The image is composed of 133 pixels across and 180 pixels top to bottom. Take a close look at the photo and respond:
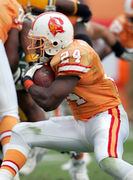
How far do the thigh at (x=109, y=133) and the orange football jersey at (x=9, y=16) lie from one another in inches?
42.3

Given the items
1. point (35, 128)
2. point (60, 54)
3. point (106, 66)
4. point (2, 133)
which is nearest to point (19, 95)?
point (2, 133)

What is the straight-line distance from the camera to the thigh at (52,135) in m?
3.25

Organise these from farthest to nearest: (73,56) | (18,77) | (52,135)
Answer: (18,77)
(52,135)
(73,56)

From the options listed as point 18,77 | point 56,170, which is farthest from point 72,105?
point 56,170

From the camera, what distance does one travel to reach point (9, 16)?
379cm

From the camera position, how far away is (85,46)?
3.12 m

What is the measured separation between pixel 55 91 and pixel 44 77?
191mm

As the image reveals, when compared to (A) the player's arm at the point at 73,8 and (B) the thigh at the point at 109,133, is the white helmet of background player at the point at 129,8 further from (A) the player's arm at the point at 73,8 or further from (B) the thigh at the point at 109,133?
(B) the thigh at the point at 109,133

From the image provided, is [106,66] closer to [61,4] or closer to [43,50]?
[61,4]

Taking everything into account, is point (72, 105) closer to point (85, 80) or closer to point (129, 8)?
point (85, 80)

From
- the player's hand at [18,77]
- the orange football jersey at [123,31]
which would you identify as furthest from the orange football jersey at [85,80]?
the orange football jersey at [123,31]

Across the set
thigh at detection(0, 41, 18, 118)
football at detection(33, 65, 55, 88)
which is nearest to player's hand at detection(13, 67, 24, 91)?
thigh at detection(0, 41, 18, 118)

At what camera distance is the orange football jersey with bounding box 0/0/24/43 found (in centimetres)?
373

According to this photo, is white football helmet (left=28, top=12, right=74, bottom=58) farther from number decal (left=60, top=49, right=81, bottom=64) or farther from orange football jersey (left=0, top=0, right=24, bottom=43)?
orange football jersey (left=0, top=0, right=24, bottom=43)
